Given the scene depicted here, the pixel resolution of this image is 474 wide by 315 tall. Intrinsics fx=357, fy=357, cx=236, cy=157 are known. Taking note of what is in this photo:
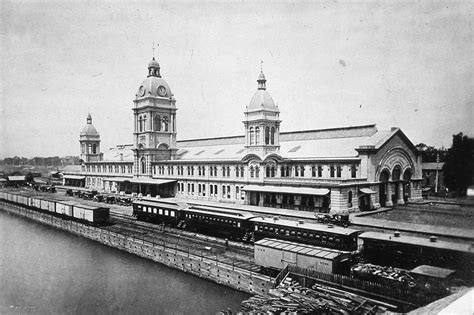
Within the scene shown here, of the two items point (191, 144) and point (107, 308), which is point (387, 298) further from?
point (191, 144)

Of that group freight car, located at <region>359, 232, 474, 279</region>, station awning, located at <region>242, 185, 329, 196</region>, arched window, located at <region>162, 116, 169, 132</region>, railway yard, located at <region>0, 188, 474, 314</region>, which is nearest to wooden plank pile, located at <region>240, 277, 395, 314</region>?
railway yard, located at <region>0, 188, 474, 314</region>

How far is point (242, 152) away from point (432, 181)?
1696 inches

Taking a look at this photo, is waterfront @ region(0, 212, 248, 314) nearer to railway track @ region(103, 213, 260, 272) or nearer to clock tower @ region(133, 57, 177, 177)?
railway track @ region(103, 213, 260, 272)

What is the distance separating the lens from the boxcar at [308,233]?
26438 mm

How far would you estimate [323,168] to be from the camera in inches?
1972

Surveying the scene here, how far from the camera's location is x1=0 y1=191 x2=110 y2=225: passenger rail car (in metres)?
44.4

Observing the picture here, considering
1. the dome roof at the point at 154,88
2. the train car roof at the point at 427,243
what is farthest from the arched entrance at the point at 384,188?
the dome roof at the point at 154,88

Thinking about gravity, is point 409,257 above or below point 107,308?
above

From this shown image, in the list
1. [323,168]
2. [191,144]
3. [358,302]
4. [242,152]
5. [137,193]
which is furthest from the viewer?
[191,144]

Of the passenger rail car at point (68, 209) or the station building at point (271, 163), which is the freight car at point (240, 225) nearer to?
the passenger rail car at point (68, 209)

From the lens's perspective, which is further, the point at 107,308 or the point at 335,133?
the point at 335,133

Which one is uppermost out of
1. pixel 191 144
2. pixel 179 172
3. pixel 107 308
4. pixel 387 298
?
pixel 191 144

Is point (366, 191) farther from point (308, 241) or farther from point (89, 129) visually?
point (89, 129)

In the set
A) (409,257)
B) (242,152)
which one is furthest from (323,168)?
(409,257)
